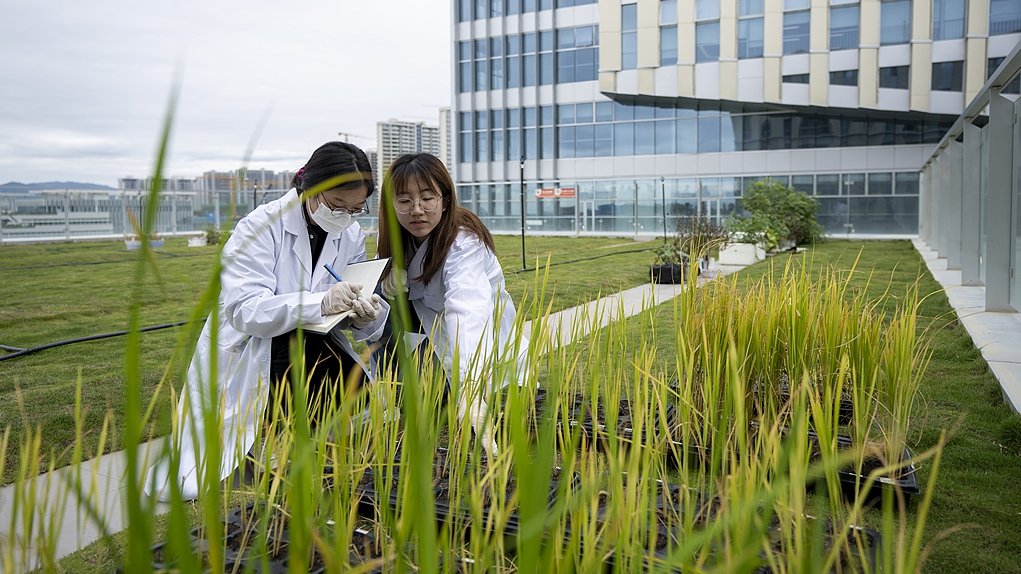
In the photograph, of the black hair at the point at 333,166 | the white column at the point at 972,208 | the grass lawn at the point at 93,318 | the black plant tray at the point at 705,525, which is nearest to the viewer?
the black plant tray at the point at 705,525

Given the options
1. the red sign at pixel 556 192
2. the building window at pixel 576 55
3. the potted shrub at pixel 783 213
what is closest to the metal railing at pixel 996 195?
the potted shrub at pixel 783 213

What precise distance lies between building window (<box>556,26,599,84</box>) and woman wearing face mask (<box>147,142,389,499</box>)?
80.9 feet

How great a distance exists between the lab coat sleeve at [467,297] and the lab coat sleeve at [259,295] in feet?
1.54

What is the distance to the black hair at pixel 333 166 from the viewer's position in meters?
2.77

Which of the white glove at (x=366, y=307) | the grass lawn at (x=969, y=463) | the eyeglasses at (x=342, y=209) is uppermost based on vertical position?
the eyeglasses at (x=342, y=209)

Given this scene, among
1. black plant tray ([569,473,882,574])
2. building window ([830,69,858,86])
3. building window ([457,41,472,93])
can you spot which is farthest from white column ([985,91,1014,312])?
building window ([457,41,472,93])

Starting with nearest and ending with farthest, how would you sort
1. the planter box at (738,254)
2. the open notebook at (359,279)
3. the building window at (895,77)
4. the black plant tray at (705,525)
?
the black plant tray at (705,525), the open notebook at (359,279), the planter box at (738,254), the building window at (895,77)

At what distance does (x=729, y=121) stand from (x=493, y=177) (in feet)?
29.2

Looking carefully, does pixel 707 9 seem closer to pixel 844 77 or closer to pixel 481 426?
pixel 844 77

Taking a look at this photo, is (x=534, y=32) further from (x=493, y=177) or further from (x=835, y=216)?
(x=835, y=216)

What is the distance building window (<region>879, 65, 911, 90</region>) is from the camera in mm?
20142

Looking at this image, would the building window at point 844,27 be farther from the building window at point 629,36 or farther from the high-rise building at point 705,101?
the building window at point 629,36

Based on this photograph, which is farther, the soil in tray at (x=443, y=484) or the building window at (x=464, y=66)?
the building window at (x=464, y=66)

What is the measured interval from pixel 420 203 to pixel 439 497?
4.15ft
